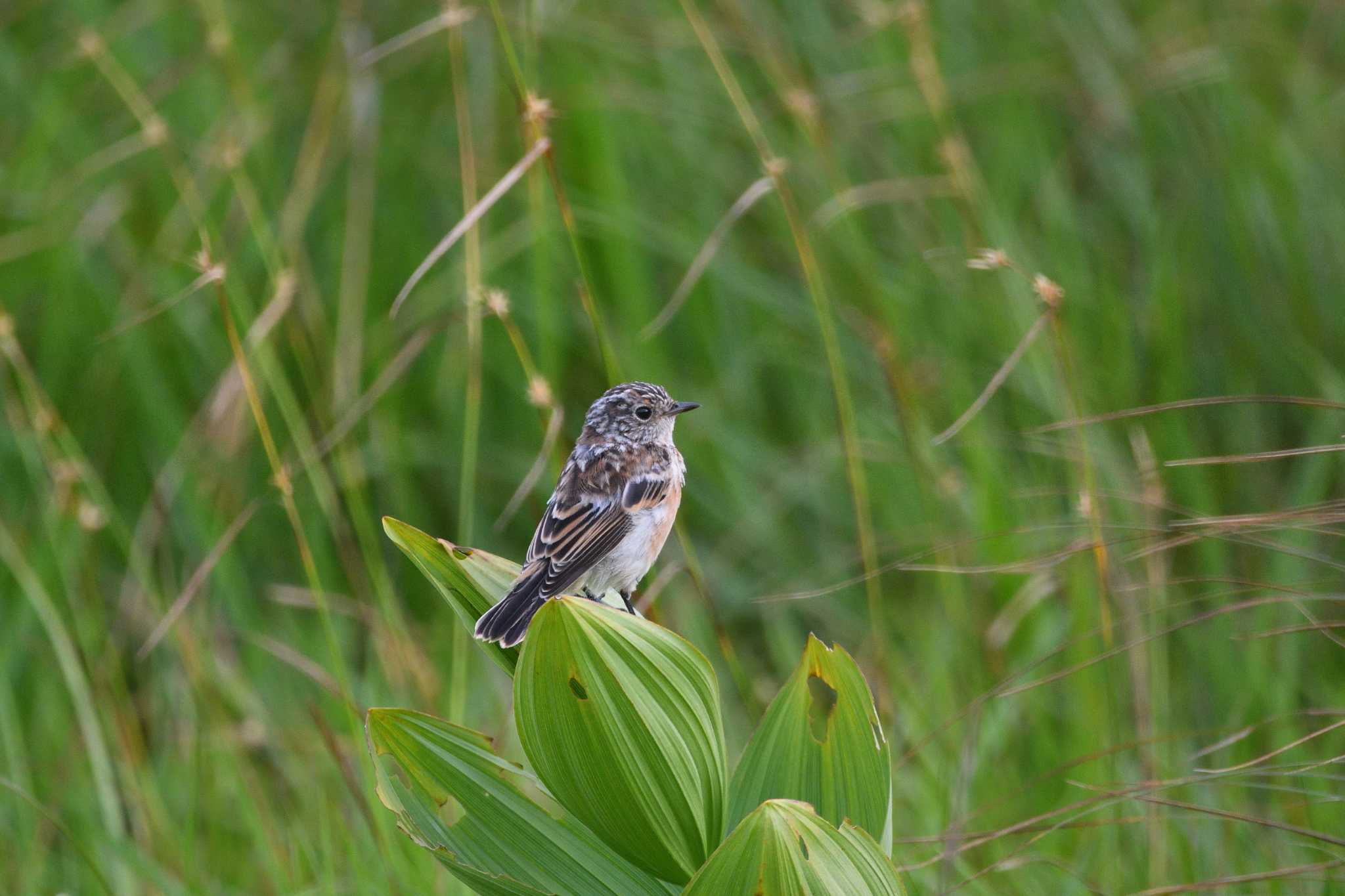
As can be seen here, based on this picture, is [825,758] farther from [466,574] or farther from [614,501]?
[614,501]

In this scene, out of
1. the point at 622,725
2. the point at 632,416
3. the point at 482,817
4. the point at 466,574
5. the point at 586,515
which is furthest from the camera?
the point at 632,416

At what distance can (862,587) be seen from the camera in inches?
187

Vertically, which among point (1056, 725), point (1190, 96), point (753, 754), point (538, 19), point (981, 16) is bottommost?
point (1056, 725)

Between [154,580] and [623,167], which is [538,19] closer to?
[623,167]

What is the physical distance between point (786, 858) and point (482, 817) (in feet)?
1.53

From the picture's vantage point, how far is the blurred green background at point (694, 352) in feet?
12.5

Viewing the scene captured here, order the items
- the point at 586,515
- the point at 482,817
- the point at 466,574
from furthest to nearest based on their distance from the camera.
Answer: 1. the point at 586,515
2. the point at 466,574
3. the point at 482,817

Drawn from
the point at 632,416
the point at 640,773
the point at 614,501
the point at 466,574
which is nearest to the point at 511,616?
the point at 466,574

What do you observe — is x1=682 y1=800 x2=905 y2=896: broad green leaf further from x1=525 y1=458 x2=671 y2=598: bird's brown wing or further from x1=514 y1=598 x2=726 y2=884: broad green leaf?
x1=525 y1=458 x2=671 y2=598: bird's brown wing

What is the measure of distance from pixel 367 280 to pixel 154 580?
1308 mm

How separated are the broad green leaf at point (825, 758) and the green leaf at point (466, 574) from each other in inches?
15.2

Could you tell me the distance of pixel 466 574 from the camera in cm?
204

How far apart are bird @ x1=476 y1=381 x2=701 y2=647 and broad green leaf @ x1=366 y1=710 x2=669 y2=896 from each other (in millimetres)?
469

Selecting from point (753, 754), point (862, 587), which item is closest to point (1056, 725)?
point (862, 587)
